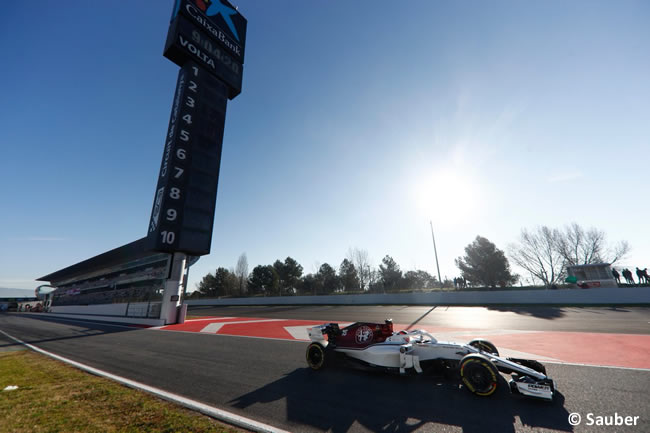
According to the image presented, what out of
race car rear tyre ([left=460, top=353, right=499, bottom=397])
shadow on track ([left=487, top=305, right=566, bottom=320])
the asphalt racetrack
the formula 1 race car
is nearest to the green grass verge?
the asphalt racetrack

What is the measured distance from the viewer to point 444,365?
505 centimetres

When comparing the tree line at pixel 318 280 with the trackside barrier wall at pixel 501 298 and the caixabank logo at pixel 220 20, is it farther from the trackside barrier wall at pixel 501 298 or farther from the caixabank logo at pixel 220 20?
the caixabank logo at pixel 220 20

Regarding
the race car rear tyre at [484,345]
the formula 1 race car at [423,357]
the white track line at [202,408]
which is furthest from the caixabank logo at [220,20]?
the race car rear tyre at [484,345]

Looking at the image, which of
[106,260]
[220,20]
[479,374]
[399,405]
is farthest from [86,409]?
[106,260]

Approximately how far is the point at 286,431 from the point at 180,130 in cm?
2152

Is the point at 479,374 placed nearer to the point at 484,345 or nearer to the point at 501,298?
the point at 484,345

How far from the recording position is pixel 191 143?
63.5ft

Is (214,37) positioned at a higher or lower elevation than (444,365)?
higher

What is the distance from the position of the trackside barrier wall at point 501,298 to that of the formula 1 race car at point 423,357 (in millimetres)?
24940

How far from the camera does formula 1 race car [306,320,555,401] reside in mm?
4012

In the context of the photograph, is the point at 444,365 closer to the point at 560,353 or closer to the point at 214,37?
the point at 560,353

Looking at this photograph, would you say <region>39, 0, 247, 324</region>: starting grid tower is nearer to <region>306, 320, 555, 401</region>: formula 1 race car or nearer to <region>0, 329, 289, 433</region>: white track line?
<region>0, 329, 289, 433</region>: white track line

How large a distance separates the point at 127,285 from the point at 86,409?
42506 mm

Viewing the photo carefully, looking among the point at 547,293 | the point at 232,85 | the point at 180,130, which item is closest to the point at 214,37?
the point at 232,85
